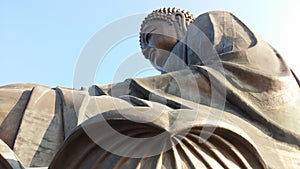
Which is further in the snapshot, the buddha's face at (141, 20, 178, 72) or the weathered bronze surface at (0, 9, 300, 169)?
the buddha's face at (141, 20, 178, 72)

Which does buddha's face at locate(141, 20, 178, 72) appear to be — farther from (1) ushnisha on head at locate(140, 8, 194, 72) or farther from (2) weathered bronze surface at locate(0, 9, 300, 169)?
(2) weathered bronze surface at locate(0, 9, 300, 169)

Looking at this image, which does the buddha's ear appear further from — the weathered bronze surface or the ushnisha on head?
the weathered bronze surface

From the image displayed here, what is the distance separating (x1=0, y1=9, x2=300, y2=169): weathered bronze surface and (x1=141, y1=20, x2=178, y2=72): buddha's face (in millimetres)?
687

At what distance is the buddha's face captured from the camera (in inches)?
193

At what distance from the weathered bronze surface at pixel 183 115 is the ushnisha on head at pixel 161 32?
2.29ft

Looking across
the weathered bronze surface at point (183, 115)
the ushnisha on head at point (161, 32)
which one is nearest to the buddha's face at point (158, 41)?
the ushnisha on head at point (161, 32)

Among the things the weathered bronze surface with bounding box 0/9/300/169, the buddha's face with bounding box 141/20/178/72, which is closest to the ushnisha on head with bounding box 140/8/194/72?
the buddha's face with bounding box 141/20/178/72

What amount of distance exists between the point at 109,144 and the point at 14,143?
880 millimetres

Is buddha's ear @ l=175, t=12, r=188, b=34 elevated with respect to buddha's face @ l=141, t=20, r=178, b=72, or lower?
elevated

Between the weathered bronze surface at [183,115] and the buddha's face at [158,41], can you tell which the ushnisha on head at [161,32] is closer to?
the buddha's face at [158,41]

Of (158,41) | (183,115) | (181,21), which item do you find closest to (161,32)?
(158,41)

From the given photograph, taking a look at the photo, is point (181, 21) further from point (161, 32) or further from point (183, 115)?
point (183, 115)

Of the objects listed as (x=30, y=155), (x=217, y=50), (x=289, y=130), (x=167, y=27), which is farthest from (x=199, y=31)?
(x=30, y=155)

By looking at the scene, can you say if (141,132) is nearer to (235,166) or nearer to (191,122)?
(191,122)
